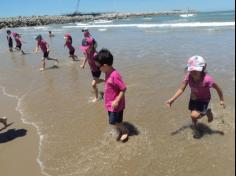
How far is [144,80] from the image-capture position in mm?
9586

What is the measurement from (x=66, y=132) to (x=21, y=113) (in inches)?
70.9

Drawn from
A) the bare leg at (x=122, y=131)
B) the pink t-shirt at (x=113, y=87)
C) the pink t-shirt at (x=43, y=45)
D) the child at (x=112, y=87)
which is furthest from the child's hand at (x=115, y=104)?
the pink t-shirt at (x=43, y=45)

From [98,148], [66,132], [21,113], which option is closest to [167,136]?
[98,148]

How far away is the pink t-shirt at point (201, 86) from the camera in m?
4.98

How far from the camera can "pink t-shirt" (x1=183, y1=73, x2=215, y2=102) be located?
4980mm

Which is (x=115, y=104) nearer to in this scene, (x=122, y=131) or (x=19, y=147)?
(x=122, y=131)

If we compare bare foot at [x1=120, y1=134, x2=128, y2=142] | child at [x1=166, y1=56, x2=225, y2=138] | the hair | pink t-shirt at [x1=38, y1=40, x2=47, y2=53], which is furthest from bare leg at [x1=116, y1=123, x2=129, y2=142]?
pink t-shirt at [x1=38, y1=40, x2=47, y2=53]

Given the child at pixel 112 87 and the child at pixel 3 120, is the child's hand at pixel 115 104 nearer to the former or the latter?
the child at pixel 112 87

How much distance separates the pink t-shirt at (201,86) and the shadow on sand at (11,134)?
309cm

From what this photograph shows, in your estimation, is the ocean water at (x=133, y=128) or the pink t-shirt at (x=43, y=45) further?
A: the pink t-shirt at (x=43, y=45)

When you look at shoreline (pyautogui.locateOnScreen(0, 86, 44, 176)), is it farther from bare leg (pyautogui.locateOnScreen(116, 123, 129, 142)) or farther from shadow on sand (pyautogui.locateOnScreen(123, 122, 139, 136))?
shadow on sand (pyautogui.locateOnScreen(123, 122, 139, 136))

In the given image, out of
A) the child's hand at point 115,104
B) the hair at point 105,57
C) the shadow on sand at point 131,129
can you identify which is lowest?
the shadow on sand at point 131,129

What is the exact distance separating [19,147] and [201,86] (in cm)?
300

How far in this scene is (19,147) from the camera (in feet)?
19.3
